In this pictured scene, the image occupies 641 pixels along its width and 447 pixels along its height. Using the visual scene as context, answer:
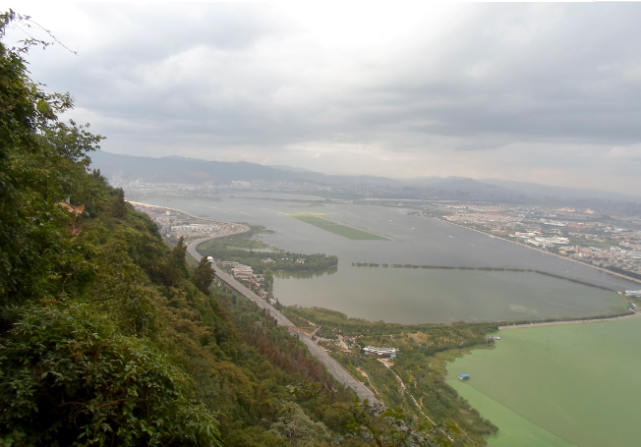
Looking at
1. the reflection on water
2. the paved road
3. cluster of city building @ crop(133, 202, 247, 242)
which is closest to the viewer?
the paved road

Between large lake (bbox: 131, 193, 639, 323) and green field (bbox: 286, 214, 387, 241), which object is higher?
green field (bbox: 286, 214, 387, 241)

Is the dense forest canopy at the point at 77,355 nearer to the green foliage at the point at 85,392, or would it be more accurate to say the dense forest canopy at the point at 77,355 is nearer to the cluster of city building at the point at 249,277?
the green foliage at the point at 85,392

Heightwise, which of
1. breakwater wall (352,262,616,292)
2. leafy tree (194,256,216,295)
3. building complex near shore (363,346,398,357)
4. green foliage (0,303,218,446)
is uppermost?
green foliage (0,303,218,446)

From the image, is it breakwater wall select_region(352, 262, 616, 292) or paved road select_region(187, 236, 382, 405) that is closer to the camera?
paved road select_region(187, 236, 382, 405)

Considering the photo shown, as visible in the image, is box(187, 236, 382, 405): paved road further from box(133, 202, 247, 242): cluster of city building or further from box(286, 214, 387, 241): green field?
box(286, 214, 387, 241): green field

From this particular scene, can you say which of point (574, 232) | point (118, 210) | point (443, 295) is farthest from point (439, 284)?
point (574, 232)

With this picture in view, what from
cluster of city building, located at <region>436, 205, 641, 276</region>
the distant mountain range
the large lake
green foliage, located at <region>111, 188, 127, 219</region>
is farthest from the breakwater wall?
the distant mountain range

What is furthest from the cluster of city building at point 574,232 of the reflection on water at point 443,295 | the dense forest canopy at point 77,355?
the dense forest canopy at point 77,355

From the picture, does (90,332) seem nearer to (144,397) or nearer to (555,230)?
(144,397)
